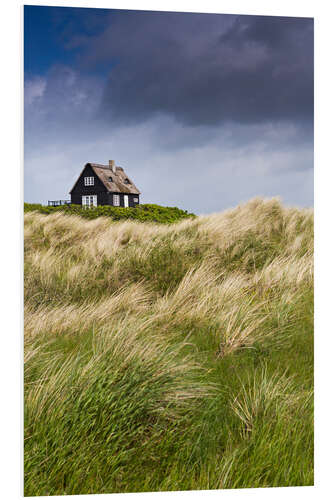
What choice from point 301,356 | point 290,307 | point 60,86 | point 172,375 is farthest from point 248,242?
point 60,86

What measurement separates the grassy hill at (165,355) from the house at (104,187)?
0.19m

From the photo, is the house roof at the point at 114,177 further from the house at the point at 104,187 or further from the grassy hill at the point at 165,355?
the grassy hill at the point at 165,355

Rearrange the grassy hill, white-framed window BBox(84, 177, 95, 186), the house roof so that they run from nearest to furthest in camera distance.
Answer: the grassy hill < the house roof < white-framed window BBox(84, 177, 95, 186)

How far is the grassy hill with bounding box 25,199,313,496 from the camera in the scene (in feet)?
8.41

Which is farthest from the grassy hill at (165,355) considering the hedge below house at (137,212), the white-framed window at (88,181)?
the white-framed window at (88,181)

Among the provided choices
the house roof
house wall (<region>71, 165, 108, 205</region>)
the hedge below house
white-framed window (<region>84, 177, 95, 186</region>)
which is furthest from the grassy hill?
the house roof

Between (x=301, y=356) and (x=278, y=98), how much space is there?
72.0 inches

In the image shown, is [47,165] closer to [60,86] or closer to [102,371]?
[60,86]

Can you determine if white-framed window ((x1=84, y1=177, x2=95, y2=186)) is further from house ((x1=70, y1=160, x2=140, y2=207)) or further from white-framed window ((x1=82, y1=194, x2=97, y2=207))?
white-framed window ((x1=82, y1=194, x2=97, y2=207))

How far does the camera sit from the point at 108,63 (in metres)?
3.18

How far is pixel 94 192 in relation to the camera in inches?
129

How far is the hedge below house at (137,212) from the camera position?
3350 mm

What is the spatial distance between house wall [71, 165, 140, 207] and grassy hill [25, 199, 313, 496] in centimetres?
16

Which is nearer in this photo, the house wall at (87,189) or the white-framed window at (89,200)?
the house wall at (87,189)
